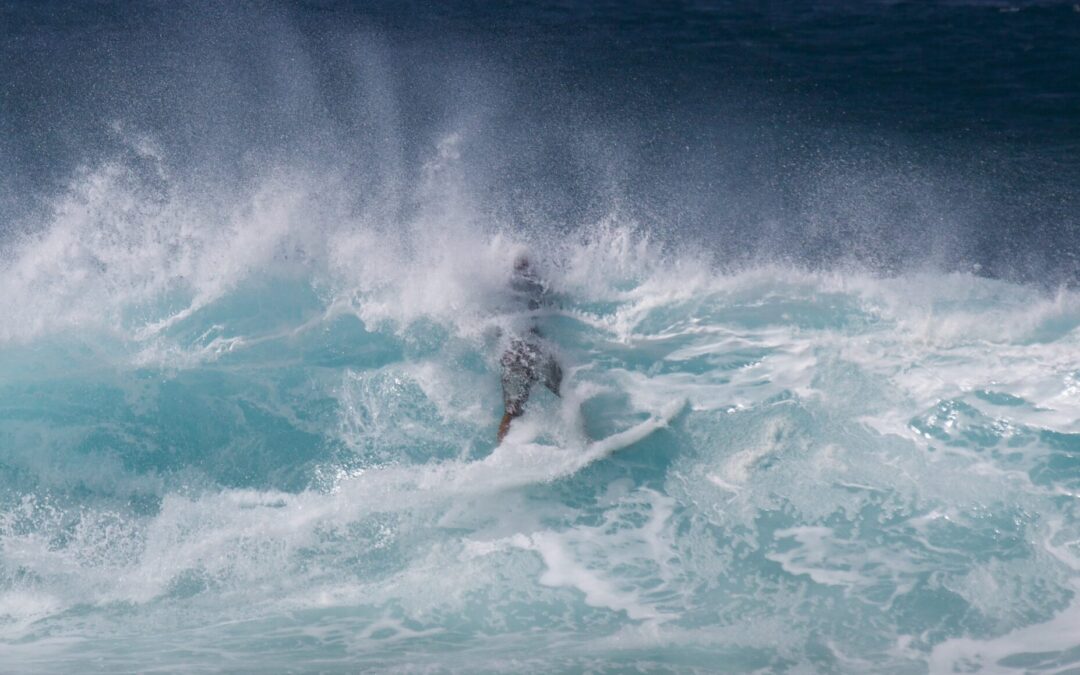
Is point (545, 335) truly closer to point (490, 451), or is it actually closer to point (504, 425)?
point (504, 425)

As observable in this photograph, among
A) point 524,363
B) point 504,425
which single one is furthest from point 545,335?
point 504,425

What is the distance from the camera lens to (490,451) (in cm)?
505

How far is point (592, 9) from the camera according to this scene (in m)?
7.44

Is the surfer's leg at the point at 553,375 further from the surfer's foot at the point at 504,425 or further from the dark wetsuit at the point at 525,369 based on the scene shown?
the surfer's foot at the point at 504,425

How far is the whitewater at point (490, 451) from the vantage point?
4.41 metres

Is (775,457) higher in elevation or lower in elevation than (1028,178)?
lower

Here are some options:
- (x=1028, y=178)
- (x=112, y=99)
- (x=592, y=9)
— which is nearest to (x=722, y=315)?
(x=1028, y=178)

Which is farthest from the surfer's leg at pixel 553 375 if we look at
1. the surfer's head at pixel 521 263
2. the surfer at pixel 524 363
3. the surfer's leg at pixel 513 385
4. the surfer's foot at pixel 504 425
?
the surfer's head at pixel 521 263

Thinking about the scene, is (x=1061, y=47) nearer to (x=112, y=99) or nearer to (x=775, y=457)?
(x=775, y=457)

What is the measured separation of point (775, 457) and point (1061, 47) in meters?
4.31

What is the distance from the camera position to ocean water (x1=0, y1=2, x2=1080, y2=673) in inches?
176

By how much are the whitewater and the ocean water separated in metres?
0.02

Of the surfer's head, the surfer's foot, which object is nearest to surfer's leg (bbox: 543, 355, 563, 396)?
the surfer's foot

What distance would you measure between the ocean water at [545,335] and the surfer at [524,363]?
0.08 metres
